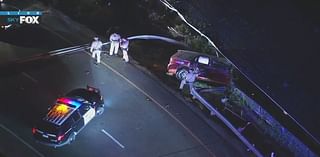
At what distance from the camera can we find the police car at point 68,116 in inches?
337

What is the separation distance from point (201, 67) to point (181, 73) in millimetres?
527

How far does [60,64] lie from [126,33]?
1885mm

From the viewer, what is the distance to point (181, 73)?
10.4m

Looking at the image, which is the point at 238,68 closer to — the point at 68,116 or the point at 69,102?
the point at 69,102

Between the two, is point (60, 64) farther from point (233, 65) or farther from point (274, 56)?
point (274, 56)

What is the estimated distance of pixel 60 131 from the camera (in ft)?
28.0

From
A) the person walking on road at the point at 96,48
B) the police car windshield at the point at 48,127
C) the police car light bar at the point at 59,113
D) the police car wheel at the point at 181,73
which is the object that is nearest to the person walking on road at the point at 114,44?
the person walking on road at the point at 96,48

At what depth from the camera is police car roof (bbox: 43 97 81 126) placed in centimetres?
869

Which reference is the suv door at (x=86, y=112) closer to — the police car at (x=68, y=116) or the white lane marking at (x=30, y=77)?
the police car at (x=68, y=116)

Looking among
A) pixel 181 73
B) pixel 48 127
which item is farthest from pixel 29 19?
pixel 181 73

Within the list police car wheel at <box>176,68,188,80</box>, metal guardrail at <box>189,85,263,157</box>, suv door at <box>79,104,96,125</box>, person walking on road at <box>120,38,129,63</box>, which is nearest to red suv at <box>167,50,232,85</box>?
police car wheel at <box>176,68,188,80</box>

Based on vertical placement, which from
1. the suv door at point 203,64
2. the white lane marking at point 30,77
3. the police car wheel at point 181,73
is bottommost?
the white lane marking at point 30,77

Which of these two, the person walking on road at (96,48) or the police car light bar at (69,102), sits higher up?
the person walking on road at (96,48)

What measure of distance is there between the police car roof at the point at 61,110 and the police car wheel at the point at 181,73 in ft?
8.46
